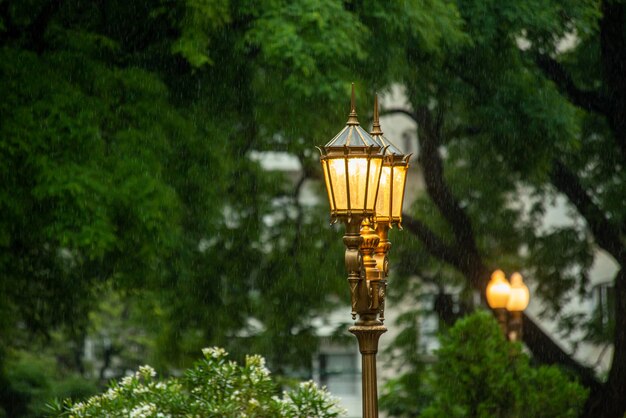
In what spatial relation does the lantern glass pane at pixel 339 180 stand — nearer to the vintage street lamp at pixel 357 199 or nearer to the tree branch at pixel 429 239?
the vintage street lamp at pixel 357 199

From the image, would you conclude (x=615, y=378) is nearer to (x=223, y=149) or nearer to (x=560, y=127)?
(x=560, y=127)

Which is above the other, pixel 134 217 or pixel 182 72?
pixel 182 72

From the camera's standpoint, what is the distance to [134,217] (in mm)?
18297

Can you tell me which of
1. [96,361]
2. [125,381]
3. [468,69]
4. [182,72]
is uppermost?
[96,361]

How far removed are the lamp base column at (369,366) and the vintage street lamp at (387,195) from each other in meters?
0.66

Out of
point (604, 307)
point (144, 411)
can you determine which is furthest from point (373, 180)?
point (604, 307)

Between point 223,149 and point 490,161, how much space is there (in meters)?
7.73

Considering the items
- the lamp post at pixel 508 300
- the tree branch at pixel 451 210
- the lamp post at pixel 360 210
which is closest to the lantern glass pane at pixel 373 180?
the lamp post at pixel 360 210

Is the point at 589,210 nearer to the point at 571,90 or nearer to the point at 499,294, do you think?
the point at 571,90

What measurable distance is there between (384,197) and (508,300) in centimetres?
1241

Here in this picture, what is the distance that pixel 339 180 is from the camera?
1054cm

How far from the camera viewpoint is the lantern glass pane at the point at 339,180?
1048 centimetres

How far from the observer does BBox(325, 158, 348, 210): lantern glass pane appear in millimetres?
10484

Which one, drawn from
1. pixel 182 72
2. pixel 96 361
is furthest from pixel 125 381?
pixel 96 361
